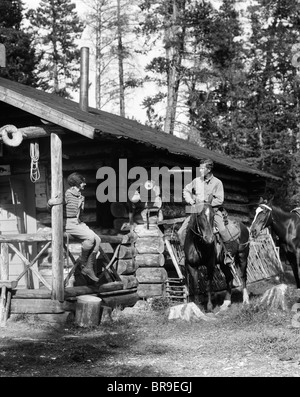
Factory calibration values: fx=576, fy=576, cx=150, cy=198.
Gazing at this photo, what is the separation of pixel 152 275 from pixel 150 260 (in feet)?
1.09

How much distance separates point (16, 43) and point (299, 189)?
16.3 meters

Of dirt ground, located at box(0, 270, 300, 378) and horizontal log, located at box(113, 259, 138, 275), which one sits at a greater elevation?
horizontal log, located at box(113, 259, 138, 275)

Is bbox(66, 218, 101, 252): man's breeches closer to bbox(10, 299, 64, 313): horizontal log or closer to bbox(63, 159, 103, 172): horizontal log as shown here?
bbox(10, 299, 64, 313): horizontal log

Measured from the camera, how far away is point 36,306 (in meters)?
10.6

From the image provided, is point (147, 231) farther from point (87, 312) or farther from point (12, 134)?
point (12, 134)

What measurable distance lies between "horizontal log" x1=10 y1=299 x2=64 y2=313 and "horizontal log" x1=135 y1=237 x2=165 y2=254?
2.88 metres

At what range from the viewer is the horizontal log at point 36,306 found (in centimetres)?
1038

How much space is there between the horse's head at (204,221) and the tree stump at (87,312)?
7.54 ft

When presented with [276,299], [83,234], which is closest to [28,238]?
[83,234]

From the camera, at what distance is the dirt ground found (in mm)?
6906

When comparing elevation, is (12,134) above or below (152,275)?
above

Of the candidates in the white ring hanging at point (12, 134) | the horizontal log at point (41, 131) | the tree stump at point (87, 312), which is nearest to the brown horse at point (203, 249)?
the tree stump at point (87, 312)

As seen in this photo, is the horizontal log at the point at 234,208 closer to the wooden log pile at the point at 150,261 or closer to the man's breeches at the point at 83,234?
the wooden log pile at the point at 150,261

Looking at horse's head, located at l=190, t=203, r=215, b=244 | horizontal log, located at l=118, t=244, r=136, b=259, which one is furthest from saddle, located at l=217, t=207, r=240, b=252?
horizontal log, located at l=118, t=244, r=136, b=259
